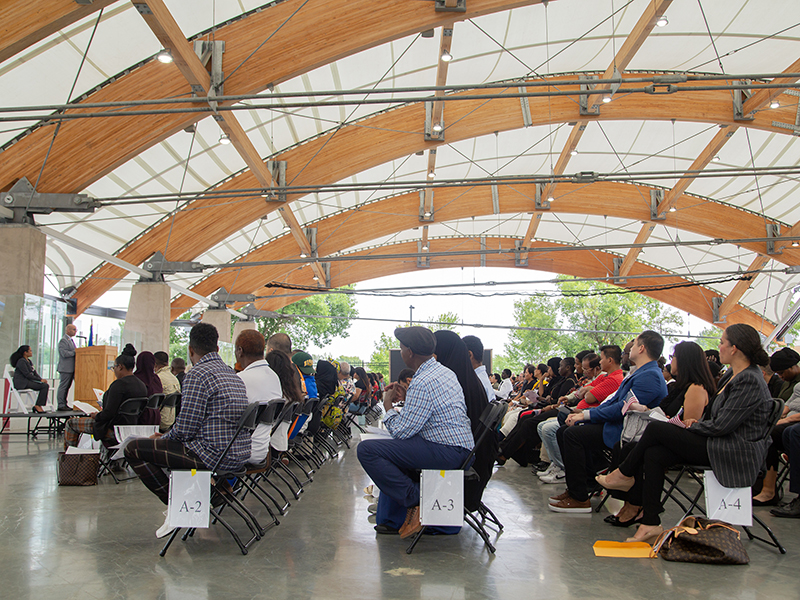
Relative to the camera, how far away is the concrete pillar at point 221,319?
747 inches

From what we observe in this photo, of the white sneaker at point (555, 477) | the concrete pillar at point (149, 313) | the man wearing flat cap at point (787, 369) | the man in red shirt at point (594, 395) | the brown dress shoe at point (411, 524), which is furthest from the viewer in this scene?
the concrete pillar at point (149, 313)

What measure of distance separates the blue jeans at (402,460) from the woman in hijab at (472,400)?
307 mm

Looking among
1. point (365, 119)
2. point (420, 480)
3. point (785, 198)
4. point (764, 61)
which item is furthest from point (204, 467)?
point (785, 198)

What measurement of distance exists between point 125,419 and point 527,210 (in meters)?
12.4

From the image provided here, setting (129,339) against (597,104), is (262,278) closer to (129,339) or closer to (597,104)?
(129,339)

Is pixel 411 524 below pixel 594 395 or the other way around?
below

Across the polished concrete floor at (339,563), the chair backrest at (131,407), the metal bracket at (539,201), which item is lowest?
the polished concrete floor at (339,563)

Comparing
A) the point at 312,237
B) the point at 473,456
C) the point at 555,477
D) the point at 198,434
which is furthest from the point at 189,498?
the point at 312,237

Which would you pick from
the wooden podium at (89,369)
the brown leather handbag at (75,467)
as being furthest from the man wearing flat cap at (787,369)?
the wooden podium at (89,369)

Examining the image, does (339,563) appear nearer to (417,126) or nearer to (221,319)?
(417,126)

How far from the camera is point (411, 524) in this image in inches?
139

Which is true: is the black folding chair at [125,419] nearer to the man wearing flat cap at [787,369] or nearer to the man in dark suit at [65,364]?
the man in dark suit at [65,364]

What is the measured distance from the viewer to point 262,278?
1973 cm

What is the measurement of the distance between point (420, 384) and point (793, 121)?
10748mm
